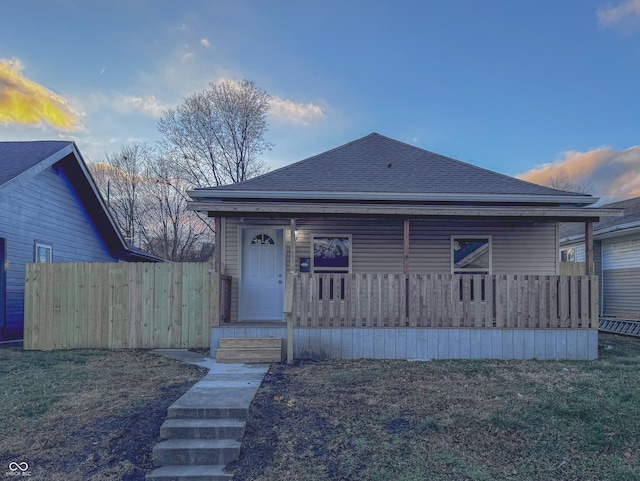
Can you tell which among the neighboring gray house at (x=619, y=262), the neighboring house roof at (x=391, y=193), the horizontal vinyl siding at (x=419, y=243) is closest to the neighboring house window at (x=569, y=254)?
the neighboring gray house at (x=619, y=262)

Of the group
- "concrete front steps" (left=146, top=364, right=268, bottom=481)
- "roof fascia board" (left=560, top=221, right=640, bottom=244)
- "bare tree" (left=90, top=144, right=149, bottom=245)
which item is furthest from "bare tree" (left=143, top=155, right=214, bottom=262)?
"concrete front steps" (left=146, top=364, right=268, bottom=481)

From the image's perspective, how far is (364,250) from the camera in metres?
9.16

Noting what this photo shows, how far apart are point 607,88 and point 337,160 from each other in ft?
32.3

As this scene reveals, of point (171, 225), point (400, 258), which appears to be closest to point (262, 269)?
point (400, 258)

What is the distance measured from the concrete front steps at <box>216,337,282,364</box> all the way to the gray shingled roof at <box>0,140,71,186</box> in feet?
20.8

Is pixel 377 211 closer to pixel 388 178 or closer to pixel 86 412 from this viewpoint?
pixel 388 178

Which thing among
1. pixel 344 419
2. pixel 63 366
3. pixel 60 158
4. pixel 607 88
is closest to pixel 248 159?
pixel 60 158

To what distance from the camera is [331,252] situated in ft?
30.3

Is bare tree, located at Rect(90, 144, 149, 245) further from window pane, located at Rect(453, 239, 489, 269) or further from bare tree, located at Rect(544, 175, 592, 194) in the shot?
bare tree, located at Rect(544, 175, 592, 194)

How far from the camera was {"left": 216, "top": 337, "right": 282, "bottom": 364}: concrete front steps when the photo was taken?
6.82 metres

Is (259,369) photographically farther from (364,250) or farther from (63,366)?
(364,250)

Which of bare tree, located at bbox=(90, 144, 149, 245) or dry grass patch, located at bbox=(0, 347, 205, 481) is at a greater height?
bare tree, located at bbox=(90, 144, 149, 245)

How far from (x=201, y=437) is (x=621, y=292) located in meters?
14.4

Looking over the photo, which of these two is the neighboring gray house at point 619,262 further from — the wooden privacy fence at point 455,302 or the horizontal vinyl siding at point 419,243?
the wooden privacy fence at point 455,302
